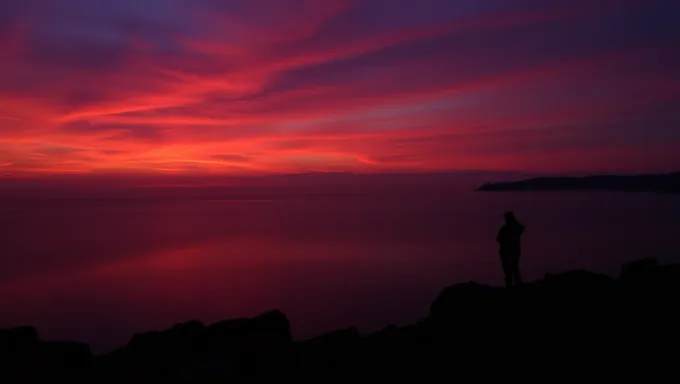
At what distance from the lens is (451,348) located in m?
10.1

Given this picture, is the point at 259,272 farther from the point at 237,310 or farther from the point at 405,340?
the point at 405,340

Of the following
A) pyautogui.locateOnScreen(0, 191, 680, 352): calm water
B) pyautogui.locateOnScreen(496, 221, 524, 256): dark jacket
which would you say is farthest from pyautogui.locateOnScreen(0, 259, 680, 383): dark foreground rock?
pyautogui.locateOnScreen(0, 191, 680, 352): calm water

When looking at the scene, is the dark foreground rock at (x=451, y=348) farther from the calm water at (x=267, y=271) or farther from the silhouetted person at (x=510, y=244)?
the calm water at (x=267, y=271)

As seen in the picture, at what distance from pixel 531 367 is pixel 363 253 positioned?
44207mm

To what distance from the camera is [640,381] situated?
8.05 m

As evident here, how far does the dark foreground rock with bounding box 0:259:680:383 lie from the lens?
8914mm

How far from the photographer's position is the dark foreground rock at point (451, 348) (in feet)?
29.2

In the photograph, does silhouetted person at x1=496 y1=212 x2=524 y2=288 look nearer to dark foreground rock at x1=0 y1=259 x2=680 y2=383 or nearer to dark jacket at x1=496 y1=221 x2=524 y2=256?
dark jacket at x1=496 y1=221 x2=524 y2=256

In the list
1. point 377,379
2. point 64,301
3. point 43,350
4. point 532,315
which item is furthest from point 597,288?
point 64,301

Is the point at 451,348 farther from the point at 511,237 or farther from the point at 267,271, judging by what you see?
the point at 267,271

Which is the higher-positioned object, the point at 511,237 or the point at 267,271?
the point at 511,237

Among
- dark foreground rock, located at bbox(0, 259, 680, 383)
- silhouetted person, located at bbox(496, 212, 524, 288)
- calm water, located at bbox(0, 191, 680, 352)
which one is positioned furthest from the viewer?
calm water, located at bbox(0, 191, 680, 352)

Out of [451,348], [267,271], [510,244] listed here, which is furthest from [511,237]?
[267,271]

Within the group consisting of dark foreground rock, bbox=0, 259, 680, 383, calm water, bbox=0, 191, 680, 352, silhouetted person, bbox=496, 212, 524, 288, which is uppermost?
silhouetted person, bbox=496, 212, 524, 288
